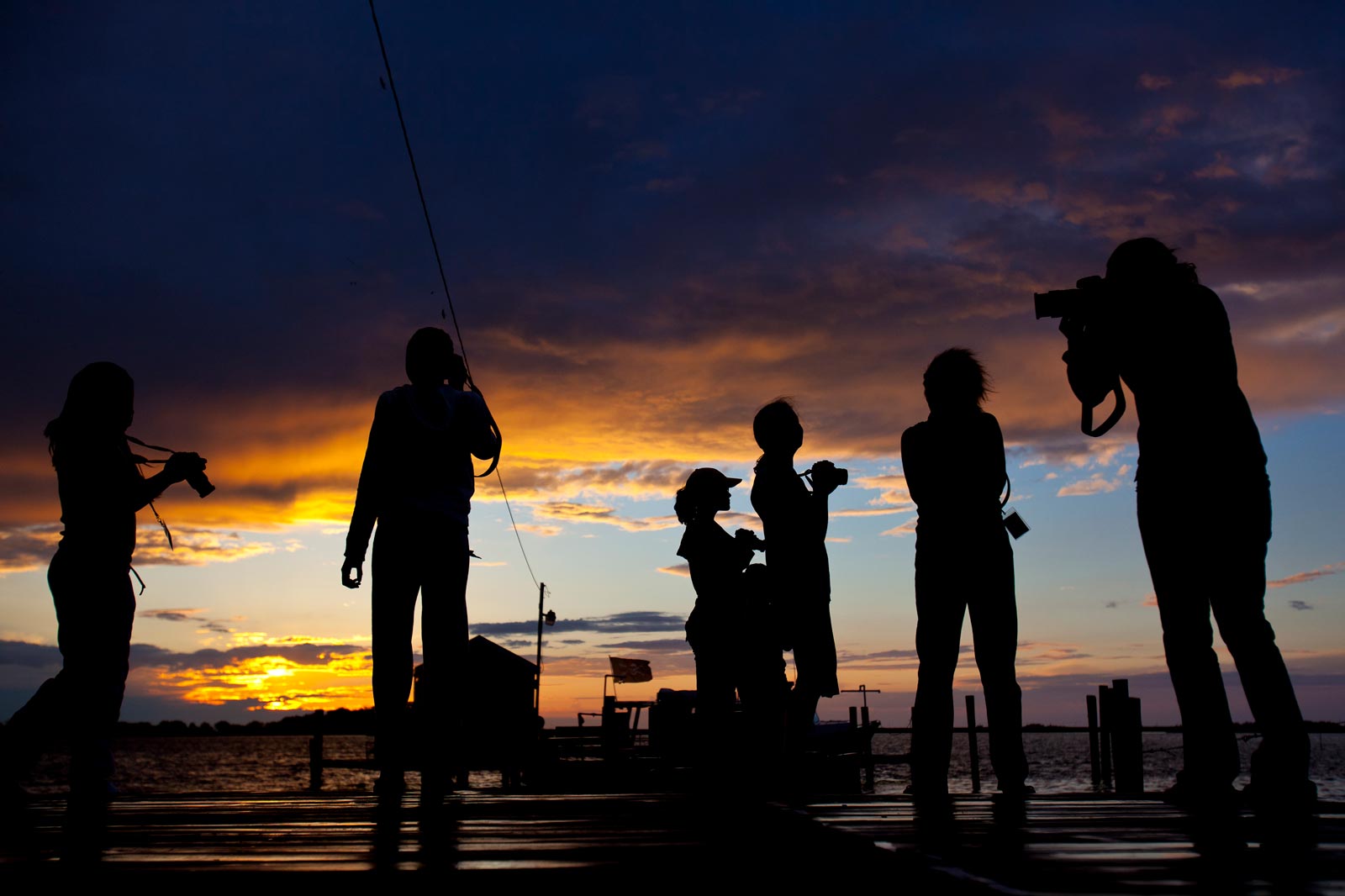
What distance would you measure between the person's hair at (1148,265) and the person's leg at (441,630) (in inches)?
112

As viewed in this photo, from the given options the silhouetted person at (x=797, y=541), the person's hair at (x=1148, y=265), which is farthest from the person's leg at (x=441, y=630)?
the person's hair at (x=1148, y=265)

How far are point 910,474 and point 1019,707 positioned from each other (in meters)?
1.11

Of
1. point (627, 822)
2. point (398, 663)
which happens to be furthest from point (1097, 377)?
point (398, 663)

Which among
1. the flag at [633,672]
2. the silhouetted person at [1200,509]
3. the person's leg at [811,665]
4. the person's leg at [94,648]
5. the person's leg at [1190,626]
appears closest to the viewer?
the silhouetted person at [1200,509]

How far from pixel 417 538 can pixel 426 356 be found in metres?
0.84

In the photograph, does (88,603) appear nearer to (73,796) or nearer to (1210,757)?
(73,796)

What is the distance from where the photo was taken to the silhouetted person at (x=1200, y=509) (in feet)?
9.68

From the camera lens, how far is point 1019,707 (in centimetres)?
425

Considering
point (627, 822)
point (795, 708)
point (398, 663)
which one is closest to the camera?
point (627, 822)

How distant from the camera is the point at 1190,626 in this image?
321 centimetres

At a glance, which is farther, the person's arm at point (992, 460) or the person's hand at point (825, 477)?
the person's hand at point (825, 477)

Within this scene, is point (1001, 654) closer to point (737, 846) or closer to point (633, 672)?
point (737, 846)

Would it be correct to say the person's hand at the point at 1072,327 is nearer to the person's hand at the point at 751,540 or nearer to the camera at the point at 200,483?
the person's hand at the point at 751,540

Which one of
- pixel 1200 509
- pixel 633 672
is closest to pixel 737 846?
pixel 1200 509
